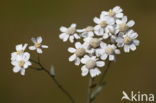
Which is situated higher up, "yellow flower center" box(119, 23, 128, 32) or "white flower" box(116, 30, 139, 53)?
"yellow flower center" box(119, 23, 128, 32)

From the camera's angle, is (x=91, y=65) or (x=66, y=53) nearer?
(x=91, y=65)

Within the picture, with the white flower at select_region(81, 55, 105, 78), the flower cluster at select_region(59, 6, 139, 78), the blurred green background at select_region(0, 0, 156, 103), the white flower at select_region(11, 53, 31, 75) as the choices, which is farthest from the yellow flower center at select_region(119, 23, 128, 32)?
the blurred green background at select_region(0, 0, 156, 103)

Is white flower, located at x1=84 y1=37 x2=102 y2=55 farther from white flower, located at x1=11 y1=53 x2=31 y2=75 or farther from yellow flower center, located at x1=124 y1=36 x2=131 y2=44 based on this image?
white flower, located at x1=11 y1=53 x2=31 y2=75

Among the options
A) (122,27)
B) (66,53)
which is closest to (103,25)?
(122,27)

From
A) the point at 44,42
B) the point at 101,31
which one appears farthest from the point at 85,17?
the point at 101,31

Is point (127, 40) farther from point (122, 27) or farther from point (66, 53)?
point (66, 53)

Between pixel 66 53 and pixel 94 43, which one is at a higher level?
pixel 66 53

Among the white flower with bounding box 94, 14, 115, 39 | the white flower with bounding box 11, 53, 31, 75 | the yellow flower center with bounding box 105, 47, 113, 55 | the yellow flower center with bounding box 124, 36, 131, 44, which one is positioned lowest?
the yellow flower center with bounding box 105, 47, 113, 55

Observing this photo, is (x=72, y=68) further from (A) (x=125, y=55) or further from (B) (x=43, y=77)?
(A) (x=125, y=55)

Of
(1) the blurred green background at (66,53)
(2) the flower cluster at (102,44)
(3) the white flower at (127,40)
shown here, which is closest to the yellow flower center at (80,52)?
(2) the flower cluster at (102,44)

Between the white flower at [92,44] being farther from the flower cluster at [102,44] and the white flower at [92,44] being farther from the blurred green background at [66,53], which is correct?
the blurred green background at [66,53]

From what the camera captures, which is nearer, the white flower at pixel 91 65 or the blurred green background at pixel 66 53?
the white flower at pixel 91 65

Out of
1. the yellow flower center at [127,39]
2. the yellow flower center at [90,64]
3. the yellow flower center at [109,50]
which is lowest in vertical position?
the yellow flower center at [90,64]

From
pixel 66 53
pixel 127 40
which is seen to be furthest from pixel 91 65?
pixel 66 53
